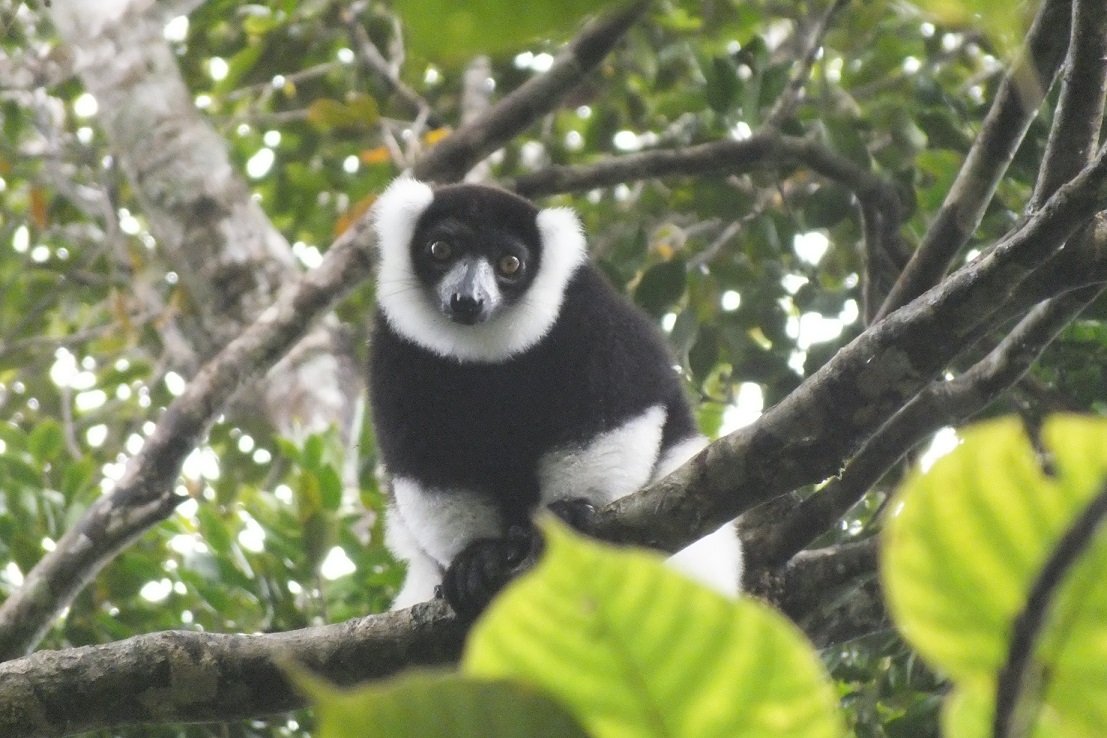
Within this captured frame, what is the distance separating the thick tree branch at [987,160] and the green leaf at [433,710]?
2.86 m

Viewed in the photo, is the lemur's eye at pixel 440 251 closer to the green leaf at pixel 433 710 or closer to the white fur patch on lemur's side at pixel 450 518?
the white fur patch on lemur's side at pixel 450 518

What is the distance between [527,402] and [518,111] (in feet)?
5.48

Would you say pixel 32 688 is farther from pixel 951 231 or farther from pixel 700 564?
pixel 951 231

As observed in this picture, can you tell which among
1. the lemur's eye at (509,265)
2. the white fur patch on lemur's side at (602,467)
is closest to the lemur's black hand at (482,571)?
the white fur patch on lemur's side at (602,467)

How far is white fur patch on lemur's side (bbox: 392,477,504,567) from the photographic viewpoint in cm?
404

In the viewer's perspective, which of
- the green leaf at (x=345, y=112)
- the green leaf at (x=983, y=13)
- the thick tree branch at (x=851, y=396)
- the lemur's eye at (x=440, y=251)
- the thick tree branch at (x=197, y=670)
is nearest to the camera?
the green leaf at (x=983, y=13)

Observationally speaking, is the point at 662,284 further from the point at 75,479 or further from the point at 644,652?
the point at 644,652

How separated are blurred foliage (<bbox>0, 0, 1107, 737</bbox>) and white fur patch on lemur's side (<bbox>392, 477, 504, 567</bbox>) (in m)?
0.58

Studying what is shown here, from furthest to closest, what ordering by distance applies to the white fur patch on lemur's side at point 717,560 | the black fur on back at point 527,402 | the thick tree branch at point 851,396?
the black fur on back at point 527,402 → the white fur patch on lemur's side at point 717,560 → the thick tree branch at point 851,396

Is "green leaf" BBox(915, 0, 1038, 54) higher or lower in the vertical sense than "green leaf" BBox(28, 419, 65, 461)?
higher

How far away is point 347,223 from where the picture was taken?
6172 millimetres

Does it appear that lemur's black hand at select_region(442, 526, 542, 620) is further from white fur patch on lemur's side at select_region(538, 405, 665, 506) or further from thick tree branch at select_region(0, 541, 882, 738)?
white fur patch on lemur's side at select_region(538, 405, 665, 506)

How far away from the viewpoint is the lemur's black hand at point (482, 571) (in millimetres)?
3467

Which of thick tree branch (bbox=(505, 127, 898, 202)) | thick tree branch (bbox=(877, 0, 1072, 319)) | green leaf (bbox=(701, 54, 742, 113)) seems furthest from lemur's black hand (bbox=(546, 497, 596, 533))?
green leaf (bbox=(701, 54, 742, 113))
